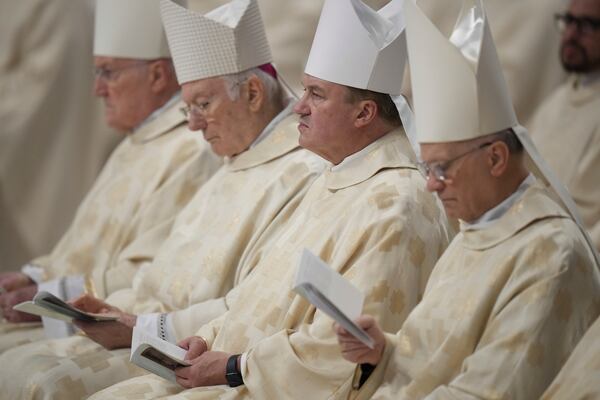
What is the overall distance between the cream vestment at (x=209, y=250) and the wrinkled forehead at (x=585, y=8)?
7.77 feet

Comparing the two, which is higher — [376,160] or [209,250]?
[376,160]

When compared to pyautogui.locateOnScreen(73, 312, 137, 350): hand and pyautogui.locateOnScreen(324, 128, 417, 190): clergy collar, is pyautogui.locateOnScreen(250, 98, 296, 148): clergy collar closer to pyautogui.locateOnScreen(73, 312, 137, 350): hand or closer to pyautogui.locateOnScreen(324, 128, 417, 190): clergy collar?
pyautogui.locateOnScreen(324, 128, 417, 190): clergy collar

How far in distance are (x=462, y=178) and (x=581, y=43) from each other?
353 centimetres

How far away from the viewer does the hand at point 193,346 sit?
4258mm

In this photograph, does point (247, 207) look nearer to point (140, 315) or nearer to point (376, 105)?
point (140, 315)

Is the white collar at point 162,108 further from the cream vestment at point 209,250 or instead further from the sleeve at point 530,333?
the sleeve at point 530,333

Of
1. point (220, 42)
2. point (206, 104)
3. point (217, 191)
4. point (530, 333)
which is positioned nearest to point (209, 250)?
point (217, 191)

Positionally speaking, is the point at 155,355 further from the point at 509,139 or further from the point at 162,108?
the point at 162,108

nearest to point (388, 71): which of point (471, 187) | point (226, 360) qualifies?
point (471, 187)

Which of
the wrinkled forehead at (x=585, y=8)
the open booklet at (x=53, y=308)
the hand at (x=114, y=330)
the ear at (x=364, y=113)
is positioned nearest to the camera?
the ear at (x=364, y=113)

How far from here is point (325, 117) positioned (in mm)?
4203

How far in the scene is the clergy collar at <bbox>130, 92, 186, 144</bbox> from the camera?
19.7 ft

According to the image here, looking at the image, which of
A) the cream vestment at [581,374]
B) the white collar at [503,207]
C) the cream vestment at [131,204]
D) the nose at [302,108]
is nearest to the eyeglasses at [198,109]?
the cream vestment at [131,204]

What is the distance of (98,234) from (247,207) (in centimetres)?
138
